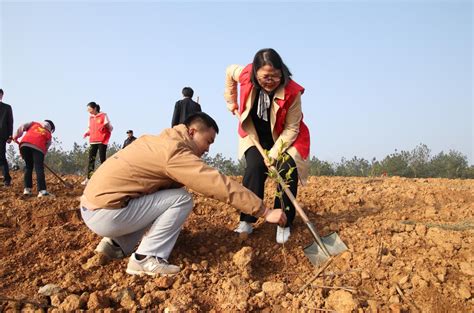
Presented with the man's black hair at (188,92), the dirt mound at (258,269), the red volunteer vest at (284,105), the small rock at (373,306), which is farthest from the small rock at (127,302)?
the man's black hair at (188,92)

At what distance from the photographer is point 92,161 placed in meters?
7.45

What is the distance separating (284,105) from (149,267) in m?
1.60

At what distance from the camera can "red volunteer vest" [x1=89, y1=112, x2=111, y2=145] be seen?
7.40m

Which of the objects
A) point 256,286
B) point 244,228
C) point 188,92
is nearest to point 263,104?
point 244,228

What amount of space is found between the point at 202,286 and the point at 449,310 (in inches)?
58.9

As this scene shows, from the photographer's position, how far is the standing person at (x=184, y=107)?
655 centimetres

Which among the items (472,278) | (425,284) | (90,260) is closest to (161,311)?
(90,260)

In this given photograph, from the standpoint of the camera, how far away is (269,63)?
294 centimetres

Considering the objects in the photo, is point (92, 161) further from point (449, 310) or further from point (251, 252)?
point (449, 310)

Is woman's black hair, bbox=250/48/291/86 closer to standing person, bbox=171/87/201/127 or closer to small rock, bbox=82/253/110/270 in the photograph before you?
small rock, bbox=82/253/110/270

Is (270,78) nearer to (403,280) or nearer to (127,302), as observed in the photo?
(403,280)

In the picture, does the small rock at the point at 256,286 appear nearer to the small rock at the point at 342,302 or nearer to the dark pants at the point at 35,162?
the small rock at the point at 342,302

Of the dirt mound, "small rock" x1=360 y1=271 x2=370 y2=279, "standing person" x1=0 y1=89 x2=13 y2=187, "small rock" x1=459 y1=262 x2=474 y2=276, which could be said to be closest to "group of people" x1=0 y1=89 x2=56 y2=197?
"standing person" x1=0 y1=89 x2=13 y2=187

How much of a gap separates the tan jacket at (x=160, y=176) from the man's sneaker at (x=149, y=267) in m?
0.39
